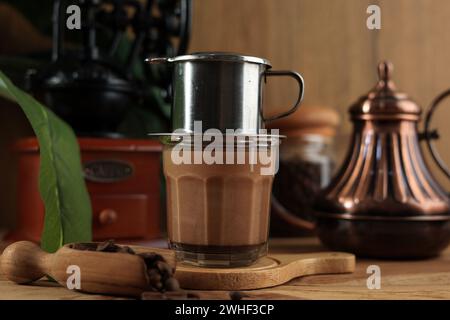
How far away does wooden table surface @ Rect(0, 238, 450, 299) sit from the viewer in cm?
61

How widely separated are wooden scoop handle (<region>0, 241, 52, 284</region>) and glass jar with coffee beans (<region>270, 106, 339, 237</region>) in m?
0.54

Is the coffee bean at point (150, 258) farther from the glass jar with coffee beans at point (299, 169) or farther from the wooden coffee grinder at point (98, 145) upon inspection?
the glass jar with coffee beans at point (299, 169)

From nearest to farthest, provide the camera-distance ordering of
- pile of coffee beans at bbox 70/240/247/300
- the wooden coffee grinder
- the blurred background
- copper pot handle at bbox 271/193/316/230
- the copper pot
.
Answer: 1. pile of coffee beans at bbox 70/240/247/300
2. the copper pot
3. the wooden coffee grinder
4. copper pot handle at bbox 271/193/316/230
5. the blurred background

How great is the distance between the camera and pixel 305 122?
3.75 ft

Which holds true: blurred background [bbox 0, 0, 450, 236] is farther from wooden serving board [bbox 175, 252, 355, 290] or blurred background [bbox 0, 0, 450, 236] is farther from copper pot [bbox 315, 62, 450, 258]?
wooden serving board [bbox 175, 252, 355, 290]

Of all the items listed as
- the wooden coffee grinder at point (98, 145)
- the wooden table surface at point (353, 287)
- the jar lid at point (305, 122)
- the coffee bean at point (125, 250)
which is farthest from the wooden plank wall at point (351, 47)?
the coffee bean at point (125, 250)

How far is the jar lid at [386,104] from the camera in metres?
0.86

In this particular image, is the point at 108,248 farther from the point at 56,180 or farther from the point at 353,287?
the point at 353,287

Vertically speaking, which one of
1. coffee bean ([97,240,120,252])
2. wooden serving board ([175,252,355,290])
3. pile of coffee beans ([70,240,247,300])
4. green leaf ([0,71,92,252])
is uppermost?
green leaf ([0,71,92,252])

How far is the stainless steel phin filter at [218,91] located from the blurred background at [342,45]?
59cm

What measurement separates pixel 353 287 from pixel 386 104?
0.97ft

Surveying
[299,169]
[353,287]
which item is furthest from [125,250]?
[299,169]

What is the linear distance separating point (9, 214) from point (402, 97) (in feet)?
2.48

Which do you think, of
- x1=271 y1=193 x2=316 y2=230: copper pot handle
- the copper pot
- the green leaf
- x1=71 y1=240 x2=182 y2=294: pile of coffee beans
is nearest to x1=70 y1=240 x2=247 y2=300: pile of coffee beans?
x1=71 y1=240 x2=182 y2=294: pile of coffee beans
